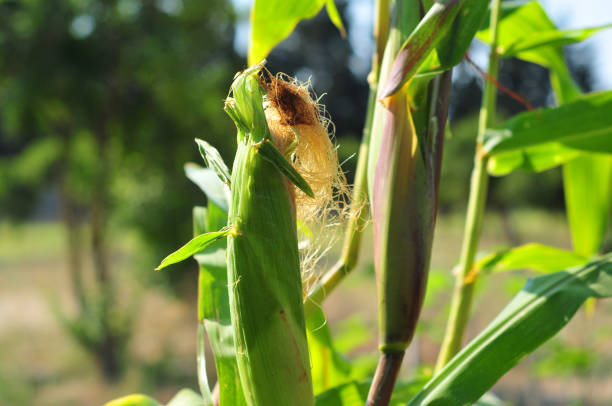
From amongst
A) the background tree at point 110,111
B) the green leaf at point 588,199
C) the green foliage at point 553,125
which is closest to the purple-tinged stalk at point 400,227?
the green foliage at point 553,125

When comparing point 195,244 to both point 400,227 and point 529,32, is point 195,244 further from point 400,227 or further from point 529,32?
point 529,32

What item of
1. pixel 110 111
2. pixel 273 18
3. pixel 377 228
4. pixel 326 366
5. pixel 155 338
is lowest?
pixel 155 338

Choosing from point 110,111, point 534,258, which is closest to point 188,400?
point 534,258

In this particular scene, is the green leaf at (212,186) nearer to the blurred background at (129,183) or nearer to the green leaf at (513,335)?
the green leaf at (513,335)

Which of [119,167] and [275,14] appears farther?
[119,167]

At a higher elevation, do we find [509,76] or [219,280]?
[509,76]

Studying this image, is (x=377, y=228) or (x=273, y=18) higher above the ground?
(x=273, y=18)

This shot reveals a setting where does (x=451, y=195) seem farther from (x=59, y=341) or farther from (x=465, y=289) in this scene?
(x=59, y=341)

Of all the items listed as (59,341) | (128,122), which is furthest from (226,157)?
(59,341)
